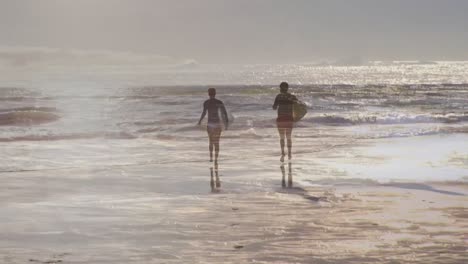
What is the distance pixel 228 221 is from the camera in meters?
8.50

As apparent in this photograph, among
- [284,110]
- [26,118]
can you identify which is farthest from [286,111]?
[26,118]

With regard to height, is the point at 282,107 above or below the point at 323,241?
above

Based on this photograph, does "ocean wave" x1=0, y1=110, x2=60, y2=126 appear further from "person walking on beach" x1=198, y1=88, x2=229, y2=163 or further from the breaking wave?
"person walking on beach" x1=198, y1=88, x2=229, y2=163

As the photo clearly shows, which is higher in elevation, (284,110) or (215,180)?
(284,110)

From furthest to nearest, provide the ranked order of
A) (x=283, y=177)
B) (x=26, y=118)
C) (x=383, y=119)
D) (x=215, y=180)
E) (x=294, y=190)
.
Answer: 1. (x=26, y=118)
2. (x=383, y=119)
3. (x=283, y=177)
4. (x=215, y=180)
5. (x=294, y=190)

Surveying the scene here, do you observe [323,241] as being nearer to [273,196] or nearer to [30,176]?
[273,196]

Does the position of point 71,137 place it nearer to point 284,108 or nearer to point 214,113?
point 214,113

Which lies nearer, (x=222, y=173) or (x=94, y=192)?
(x=94, y=192)

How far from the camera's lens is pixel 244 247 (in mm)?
7055

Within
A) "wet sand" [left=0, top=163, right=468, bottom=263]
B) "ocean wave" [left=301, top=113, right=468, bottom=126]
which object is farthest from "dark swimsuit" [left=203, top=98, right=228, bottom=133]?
"ocean wave" [left=301, top=113, right=468, bottom=126]

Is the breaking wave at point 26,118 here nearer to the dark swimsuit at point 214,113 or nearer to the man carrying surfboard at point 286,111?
the dark swimsuit at point 214,113

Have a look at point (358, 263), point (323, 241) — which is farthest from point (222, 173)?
point (358, 263)

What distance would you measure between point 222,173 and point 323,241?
676cm

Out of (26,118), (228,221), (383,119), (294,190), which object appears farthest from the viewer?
(26,118)
